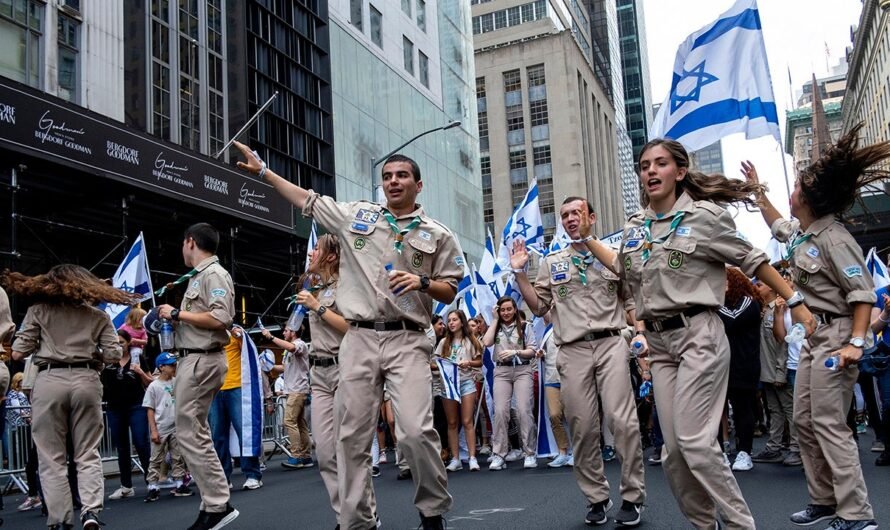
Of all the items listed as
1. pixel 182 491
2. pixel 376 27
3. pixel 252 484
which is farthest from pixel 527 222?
pixel 376 27

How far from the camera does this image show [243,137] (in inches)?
1038

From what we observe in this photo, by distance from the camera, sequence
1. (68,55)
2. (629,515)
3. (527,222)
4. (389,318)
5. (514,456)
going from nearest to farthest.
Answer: (389,318), (629,515), (514,456), (527,222), (68,55)

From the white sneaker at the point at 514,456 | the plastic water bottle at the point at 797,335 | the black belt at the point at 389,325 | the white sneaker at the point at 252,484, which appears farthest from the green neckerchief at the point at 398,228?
the white sneaker at the point at 514,456

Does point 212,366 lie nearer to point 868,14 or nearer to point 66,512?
point 66,512

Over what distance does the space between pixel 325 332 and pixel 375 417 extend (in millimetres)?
1792

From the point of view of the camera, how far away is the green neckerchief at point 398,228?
5.07 metres

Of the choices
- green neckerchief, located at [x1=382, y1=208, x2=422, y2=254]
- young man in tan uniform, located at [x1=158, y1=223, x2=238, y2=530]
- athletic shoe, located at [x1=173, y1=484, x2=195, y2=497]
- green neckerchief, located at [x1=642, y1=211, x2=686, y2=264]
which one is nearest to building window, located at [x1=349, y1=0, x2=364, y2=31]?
athletic shoe, located at [x1=173, y1=484, x2=195, y2=497]

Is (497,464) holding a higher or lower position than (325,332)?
lower

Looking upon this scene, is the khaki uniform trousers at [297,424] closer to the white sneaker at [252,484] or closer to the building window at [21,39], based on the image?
the white sneaker at [252,484]

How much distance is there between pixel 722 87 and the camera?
857 cm

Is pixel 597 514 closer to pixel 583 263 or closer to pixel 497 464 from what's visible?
pixel 583 263

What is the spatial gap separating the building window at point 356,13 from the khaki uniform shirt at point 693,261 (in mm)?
30948

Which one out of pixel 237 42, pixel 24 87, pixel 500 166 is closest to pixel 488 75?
pixel 500 166

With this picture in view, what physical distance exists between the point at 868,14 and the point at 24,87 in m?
80.4
